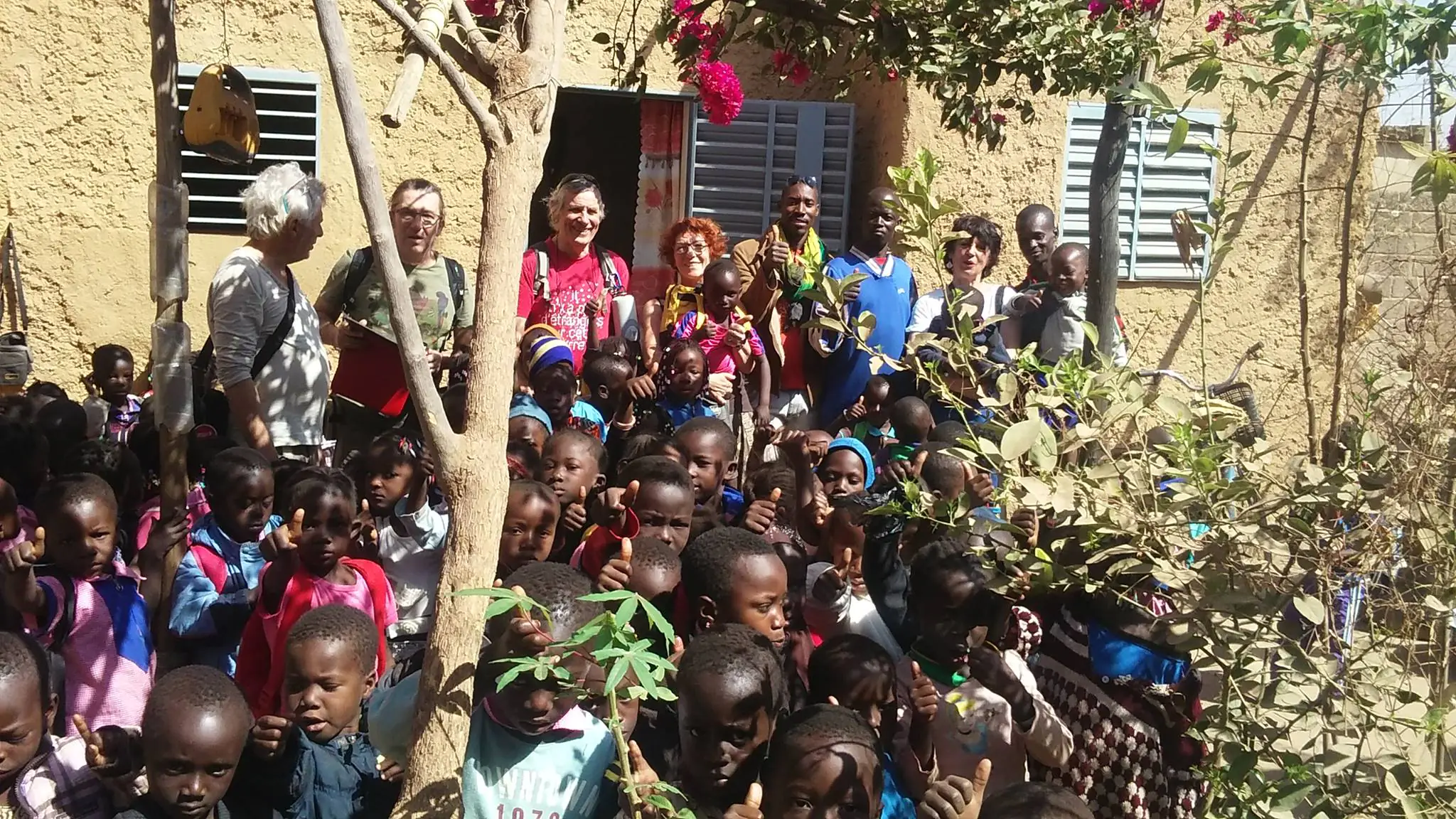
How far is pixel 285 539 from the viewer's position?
127 inches

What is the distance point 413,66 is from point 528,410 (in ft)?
8.18

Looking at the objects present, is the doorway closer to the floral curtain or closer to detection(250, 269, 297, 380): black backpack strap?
the floral curtain

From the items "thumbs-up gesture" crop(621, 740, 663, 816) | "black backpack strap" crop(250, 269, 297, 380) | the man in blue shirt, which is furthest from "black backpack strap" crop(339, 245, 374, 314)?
"thumbs-up gesture" crop(621, 740, 663, 816)

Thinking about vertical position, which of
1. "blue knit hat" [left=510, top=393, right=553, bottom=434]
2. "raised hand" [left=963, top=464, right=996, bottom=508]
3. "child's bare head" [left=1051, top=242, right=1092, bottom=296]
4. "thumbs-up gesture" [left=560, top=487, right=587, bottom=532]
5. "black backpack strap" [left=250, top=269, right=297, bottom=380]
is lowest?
"thumbs-up gesture" [left=560, top=487, right=587, bottom=532]

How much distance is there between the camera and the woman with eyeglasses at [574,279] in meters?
4.94

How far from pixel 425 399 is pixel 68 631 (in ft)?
5.23

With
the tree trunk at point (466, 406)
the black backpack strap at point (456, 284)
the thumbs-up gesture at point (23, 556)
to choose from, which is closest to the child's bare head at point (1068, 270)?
the black backpack strap at point (456, 284)

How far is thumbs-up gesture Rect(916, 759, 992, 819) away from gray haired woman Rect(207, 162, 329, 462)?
2447 millimetres

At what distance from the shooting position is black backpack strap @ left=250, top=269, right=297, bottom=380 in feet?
13.0

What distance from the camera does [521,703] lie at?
7.75 ft

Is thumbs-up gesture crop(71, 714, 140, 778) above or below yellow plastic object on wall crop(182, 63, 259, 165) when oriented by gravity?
below

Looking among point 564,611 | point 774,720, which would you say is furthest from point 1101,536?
point 564,611

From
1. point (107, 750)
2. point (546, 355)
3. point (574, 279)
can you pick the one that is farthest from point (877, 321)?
point (107, 750)

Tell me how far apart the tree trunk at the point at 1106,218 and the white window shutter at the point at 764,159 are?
204 cm
